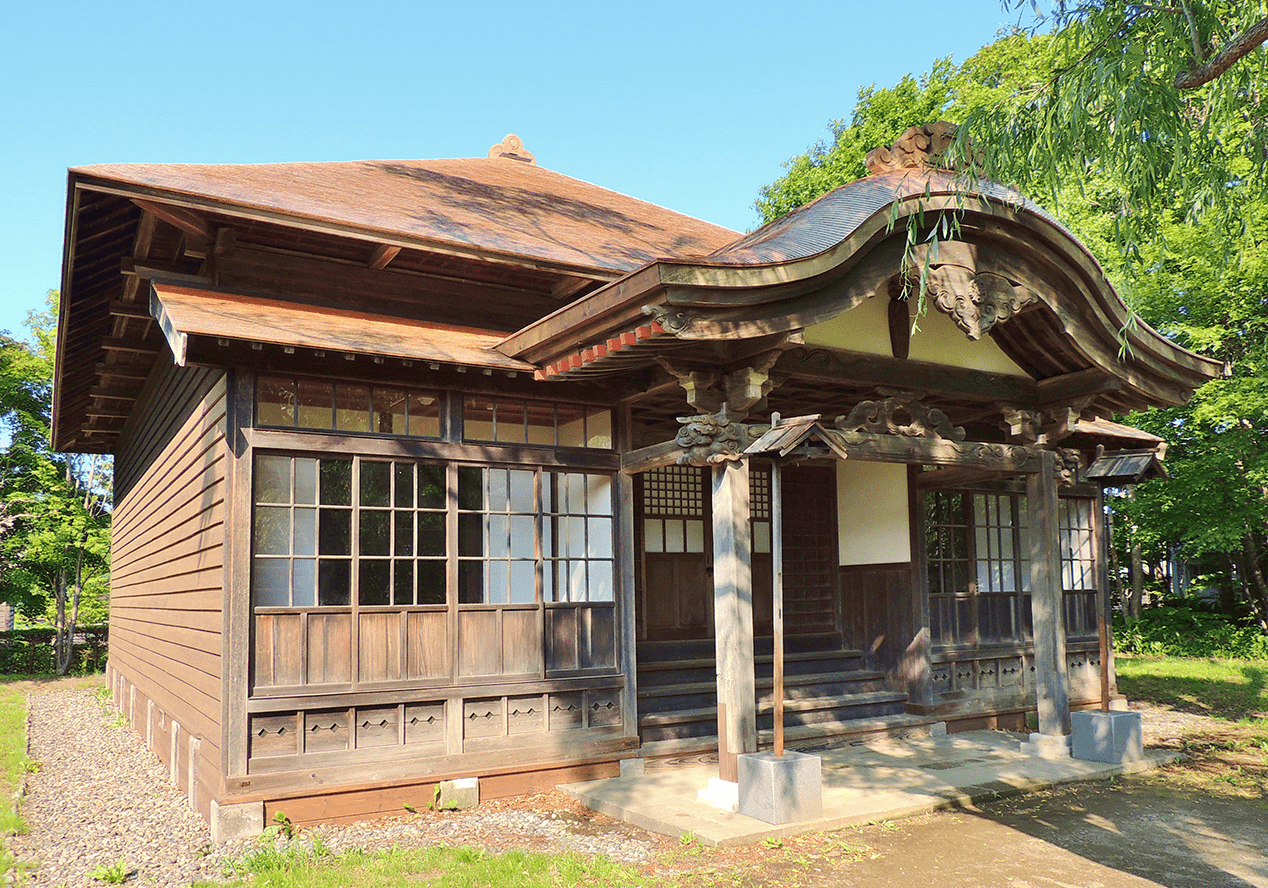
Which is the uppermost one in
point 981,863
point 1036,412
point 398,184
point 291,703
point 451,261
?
point 398,184

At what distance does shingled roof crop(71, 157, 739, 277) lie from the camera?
23.3ft

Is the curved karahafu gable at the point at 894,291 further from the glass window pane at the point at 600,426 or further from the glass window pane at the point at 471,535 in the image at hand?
the glass window pane at the point at 471,535

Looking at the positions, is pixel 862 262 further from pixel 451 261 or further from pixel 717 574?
pixel 451 261

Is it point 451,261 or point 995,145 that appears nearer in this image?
point 995,145

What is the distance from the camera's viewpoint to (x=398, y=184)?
31.7ft

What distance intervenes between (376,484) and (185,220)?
2274mm

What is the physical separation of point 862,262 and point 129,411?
11.2 metres

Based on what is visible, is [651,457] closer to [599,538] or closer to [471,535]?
[599,538]

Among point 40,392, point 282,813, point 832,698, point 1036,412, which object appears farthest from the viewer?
point 40,392

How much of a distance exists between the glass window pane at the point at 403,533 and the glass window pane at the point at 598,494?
151 cm

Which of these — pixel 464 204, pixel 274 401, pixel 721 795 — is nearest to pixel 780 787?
pixel 721 795

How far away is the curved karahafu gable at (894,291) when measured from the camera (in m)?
6.20

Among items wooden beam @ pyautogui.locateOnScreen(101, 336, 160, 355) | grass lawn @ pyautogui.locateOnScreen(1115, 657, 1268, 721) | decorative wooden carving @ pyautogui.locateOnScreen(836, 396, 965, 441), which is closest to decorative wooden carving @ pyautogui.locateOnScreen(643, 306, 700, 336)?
decorative wooden carving @ pyautogui.locateOnScreen(836, 396, 965, 441)

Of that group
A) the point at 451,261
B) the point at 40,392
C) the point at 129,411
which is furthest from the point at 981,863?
the point at 40,392
